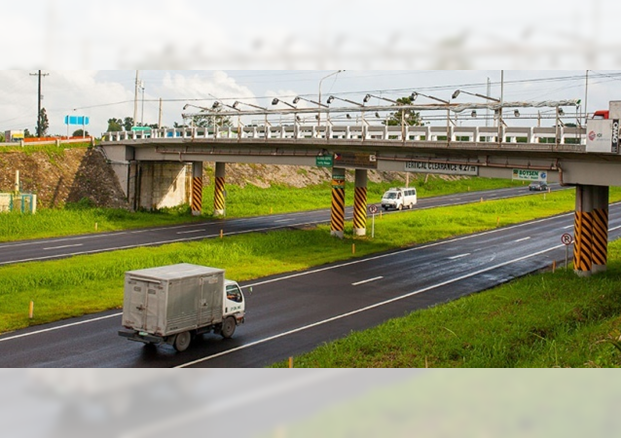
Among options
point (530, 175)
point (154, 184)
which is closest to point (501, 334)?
point (530, 175)

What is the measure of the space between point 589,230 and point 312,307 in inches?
567

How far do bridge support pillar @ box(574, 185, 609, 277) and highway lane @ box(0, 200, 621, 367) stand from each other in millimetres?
3971

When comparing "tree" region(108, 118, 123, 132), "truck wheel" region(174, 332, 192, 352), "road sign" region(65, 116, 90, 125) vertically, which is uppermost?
Result: "tree" region(108, 118, 123, 132)

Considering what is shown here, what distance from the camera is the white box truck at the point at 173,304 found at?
22469 mm

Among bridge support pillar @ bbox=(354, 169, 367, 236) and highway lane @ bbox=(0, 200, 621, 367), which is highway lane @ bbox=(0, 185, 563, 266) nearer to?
bridge support pillar @ bbox=(354, 169, 367, 236)

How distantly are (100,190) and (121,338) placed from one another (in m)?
42.6

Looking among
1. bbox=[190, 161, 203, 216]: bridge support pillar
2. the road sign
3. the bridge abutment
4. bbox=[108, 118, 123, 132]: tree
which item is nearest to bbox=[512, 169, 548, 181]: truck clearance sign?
bbox=[190, 161, 203, 216]: bridge support pillar

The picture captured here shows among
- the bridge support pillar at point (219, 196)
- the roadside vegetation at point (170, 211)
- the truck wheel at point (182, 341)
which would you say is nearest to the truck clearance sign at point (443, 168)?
the truck wheel at point (182, 341)

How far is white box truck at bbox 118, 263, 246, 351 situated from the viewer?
22.5m

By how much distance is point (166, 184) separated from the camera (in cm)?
6681

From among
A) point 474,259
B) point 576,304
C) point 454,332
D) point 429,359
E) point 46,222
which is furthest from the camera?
point 46,222

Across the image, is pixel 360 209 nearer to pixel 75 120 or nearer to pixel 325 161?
pixel 325 161

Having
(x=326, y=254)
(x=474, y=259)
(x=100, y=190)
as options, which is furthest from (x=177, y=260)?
(x=100, y=190)

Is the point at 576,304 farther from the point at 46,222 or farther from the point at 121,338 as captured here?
the point at 46,222
